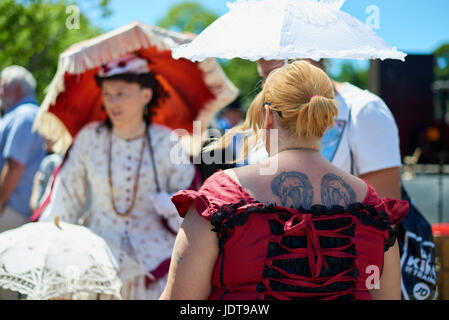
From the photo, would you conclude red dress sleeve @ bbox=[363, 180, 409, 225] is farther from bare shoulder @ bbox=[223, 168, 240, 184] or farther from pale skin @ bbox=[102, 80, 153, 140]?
pale skin @ bbox=[102, 80, 153, 140]

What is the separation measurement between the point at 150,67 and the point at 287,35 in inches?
64.9

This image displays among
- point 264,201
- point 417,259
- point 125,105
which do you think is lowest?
point 417,259

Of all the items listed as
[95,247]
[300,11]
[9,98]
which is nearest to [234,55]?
[300,11]

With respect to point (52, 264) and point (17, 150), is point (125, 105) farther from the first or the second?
point (17, 150)

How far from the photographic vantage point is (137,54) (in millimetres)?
3303

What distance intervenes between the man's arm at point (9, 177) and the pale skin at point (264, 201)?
3167 mm

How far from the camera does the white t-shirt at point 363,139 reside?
7.54 feet

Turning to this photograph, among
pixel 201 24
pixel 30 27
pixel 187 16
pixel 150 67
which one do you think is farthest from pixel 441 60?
pixel 187 16

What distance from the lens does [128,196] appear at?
317 centimetres

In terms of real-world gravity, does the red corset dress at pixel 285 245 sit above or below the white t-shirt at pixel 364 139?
below

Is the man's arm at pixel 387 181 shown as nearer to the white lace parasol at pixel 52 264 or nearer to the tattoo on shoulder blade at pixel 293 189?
the tattoo on shoulder blade at pixel 293 189

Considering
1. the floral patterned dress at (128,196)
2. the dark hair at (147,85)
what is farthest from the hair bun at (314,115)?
the dark hair at (147,85)

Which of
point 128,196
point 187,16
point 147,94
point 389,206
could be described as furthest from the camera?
point 187,16
